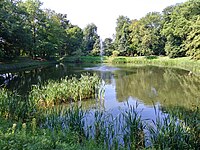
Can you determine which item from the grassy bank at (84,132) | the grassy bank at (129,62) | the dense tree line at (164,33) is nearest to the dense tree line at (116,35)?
the dense tree line at (164,33)

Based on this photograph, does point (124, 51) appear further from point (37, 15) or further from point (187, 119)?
point (187, 119)

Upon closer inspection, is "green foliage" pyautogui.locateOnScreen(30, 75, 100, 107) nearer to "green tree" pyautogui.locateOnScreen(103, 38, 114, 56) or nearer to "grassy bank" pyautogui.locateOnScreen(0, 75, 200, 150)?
"grassy bank" pyautogui.locateOnScreen(0, 75, 200, 150)

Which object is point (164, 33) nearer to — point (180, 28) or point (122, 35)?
point (180, 28)

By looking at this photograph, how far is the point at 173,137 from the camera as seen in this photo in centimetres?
609

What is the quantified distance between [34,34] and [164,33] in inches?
1147

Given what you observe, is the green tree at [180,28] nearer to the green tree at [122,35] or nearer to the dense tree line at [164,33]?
the dense tree line at [164,33]

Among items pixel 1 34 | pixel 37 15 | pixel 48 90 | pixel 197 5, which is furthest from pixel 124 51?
pixel 48 90

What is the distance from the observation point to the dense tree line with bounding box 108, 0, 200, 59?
149ft

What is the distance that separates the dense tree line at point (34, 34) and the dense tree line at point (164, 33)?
1010 centimetres

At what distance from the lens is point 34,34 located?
49156 mm

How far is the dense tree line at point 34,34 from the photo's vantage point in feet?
101

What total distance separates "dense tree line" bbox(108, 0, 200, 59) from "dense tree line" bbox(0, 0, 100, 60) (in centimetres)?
1010

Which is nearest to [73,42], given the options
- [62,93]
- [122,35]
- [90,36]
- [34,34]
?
[122,35]

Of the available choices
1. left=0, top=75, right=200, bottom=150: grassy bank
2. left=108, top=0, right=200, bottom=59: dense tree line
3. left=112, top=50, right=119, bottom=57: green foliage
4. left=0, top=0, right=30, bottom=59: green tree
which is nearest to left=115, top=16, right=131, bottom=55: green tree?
left=108, top=0, right=200, bottom=59: dense tree line
